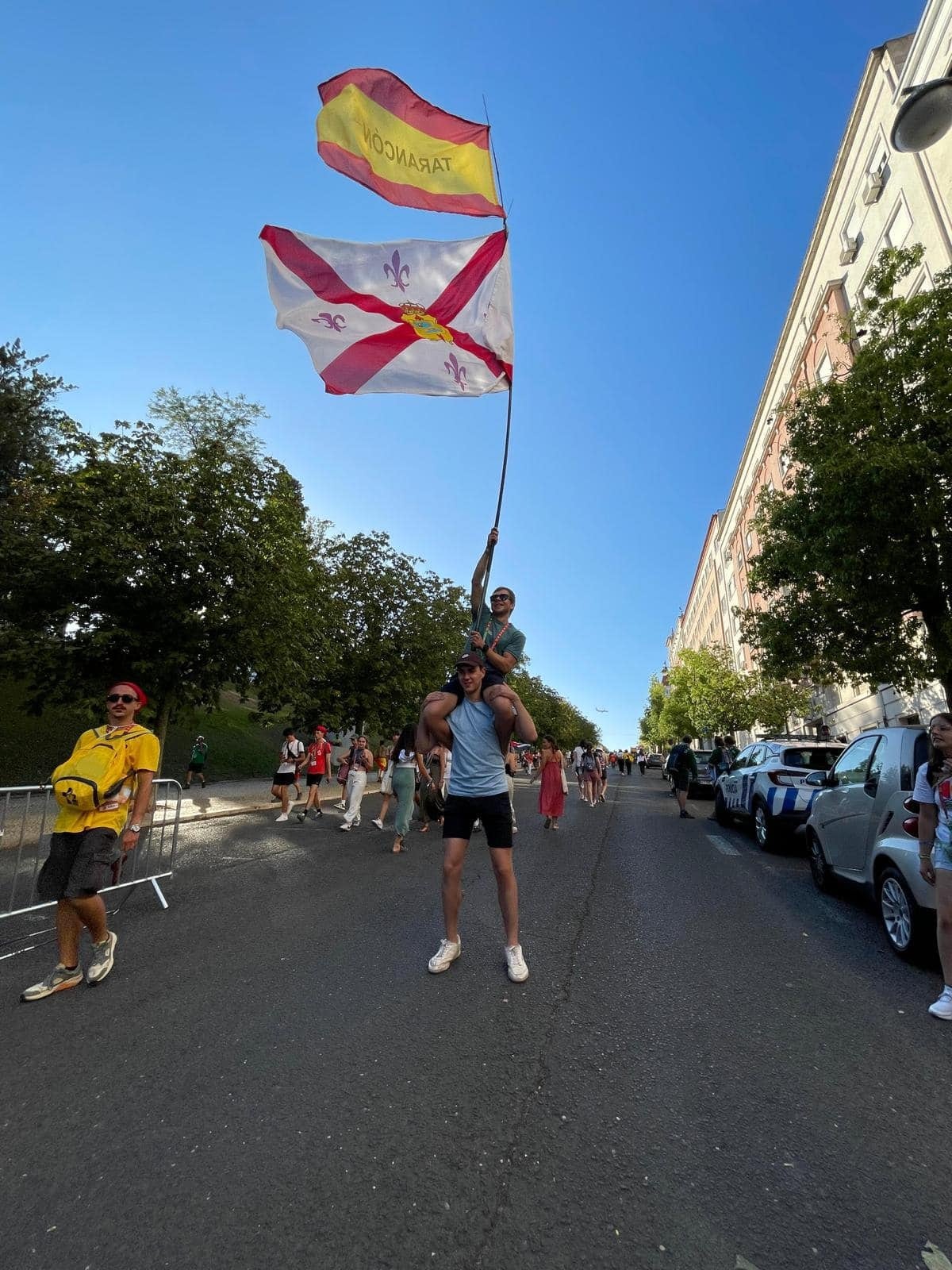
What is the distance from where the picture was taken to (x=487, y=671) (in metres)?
4.22

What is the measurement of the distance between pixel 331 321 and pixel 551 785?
29.0 feet

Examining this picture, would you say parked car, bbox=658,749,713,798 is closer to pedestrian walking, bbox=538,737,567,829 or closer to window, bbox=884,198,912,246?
pedestrian walking, bbox=538,737,567,829

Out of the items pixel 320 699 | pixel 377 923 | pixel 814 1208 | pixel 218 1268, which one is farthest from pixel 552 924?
pixel 320 699

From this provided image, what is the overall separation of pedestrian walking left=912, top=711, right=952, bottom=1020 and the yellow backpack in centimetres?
489

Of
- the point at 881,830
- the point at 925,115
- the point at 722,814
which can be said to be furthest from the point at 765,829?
the point at 925,115

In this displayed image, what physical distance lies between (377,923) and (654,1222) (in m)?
3.62

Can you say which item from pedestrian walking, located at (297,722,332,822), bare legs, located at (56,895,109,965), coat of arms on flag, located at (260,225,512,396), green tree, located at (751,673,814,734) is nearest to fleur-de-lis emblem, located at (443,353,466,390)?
coat of arms on flag, located at (260,225,512,396)

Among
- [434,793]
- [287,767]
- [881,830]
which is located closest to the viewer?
[881,830]

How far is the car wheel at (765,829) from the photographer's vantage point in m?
9.42

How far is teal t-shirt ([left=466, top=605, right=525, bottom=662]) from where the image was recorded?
170 inches

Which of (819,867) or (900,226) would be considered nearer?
(819,867)

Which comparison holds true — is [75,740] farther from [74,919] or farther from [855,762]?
[855,762]

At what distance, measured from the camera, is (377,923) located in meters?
5.21

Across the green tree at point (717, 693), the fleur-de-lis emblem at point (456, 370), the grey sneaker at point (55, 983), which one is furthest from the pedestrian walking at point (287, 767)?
the green tree at point (717, 693)
